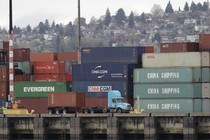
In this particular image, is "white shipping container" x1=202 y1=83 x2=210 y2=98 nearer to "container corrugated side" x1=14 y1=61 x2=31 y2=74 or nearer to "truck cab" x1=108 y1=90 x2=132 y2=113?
"truck cab" x1=108 y1=90 x2=132 y2=113

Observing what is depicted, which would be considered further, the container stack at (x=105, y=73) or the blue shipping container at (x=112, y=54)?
the blue shipping container at (x=112, y=54)

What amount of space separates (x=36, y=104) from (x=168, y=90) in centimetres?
1491

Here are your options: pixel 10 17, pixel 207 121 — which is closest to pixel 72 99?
pixel 10 17

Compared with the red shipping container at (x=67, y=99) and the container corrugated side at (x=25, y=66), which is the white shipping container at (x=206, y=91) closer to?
the red shipping container at (x=67, y=99)

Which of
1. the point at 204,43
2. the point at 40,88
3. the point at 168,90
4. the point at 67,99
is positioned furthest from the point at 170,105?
the point at 40,88

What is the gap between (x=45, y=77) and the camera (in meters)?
102

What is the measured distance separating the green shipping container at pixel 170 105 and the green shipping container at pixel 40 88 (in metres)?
8.89

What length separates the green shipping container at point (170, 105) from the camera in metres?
87.6

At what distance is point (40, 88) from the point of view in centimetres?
9512

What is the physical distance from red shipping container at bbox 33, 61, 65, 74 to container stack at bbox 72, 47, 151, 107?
28.8 ft

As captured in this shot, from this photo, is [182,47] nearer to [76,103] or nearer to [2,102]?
[76,103]

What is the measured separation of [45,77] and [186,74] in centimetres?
1981

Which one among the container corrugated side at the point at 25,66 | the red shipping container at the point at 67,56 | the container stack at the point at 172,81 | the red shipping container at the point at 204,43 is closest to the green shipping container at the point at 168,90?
the container stack at the point at 172,81

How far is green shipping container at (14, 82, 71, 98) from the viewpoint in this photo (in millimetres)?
94875
